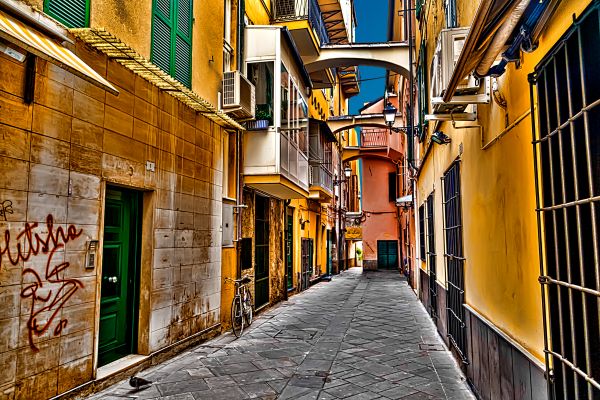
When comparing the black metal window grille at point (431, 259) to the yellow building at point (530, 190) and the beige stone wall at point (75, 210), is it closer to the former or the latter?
the yellow building at point (530, 190)

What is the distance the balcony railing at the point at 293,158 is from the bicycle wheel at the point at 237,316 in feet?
10.0

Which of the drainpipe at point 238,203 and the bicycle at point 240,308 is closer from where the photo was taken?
the bicycle at point 240,308

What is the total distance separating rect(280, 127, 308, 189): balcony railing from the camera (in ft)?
32.8

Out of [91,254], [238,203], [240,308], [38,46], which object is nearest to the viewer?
[38,46]

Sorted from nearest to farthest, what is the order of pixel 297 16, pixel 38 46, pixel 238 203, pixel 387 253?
1. pixel 38 46
2. pixel 238 203
3. pixel 297 16
4. pixel 387 253

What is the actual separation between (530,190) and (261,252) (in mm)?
9018

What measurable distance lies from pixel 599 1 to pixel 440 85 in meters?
2.81

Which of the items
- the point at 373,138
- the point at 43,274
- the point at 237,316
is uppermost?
the point at 373,138

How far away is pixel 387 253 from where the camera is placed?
28609mm

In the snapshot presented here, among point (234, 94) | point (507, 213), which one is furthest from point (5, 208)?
point (234, 94)

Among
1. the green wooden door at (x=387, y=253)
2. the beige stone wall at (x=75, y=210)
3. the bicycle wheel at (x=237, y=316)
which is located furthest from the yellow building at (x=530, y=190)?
the green wooden door at (x=387, y=253)

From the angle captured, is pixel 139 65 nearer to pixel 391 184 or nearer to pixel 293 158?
pixel 293 158

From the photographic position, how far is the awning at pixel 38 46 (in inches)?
126

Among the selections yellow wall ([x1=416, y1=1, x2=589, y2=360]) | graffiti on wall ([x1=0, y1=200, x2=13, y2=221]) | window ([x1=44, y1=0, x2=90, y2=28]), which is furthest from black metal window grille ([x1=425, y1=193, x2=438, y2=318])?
graffiti on wall ([x1=0, y1=200, x2=13, y2=221])
